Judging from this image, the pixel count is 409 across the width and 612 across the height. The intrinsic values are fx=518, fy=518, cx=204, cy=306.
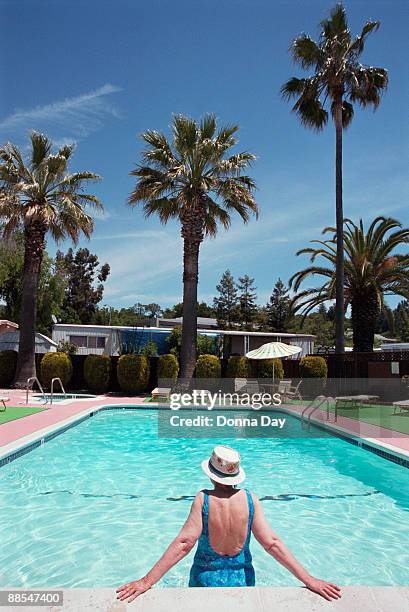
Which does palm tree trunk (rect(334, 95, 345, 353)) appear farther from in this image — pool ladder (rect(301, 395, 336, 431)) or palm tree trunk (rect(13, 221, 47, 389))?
palm tree trunk (rect(13, 221, 47, 389))

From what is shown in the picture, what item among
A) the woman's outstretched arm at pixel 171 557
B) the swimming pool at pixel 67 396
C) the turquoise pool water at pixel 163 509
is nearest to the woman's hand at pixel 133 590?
the woman's outstretched arm at pixel 171 557

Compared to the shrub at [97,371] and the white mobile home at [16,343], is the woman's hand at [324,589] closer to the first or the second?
the shrub at [97,371]

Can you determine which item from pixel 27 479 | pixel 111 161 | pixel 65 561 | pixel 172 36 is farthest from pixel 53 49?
pixel 65 561

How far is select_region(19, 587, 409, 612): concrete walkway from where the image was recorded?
2.63 metres

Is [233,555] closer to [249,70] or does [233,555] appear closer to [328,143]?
[249,70]

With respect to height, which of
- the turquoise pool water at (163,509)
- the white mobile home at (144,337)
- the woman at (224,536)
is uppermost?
the white mobile home at (144,337)

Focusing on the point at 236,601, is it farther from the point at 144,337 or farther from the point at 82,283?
the point at 82,283

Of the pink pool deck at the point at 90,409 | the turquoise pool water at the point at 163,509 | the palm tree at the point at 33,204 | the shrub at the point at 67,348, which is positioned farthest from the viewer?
the shrub at the point at 67,348

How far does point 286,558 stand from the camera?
9.55ft

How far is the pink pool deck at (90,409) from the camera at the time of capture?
1000 cm

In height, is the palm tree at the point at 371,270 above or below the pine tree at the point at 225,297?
below

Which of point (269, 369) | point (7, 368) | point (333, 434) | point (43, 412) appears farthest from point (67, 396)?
point (333, 434)

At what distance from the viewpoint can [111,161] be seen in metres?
20.2

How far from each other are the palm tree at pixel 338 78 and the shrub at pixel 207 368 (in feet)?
16.1
